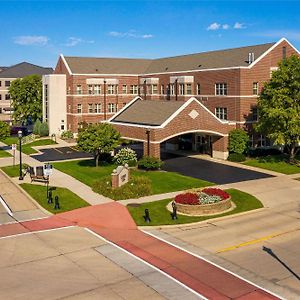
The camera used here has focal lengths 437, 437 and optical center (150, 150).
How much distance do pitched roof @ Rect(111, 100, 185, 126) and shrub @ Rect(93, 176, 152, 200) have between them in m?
10.4

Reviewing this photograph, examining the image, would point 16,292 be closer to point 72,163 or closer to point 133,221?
point 133,221

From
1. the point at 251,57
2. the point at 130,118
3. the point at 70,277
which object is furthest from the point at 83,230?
the point at 251,57

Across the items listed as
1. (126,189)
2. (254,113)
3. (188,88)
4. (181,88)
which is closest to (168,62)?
(181,88)

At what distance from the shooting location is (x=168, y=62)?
67.0m

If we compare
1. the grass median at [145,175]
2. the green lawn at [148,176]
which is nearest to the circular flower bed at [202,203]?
the grass median at [145,175]

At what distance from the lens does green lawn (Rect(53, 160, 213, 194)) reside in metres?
33.6

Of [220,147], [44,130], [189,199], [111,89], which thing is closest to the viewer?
[189,199]

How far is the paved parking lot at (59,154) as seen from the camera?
158 feet

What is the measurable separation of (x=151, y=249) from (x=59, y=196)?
11.9 meters

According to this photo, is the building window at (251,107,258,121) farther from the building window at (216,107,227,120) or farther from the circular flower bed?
the circular flower bed

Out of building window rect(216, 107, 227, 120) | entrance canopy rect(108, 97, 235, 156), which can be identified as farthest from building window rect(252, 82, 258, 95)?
entrance canopy rect(108, 97, 235, 156)

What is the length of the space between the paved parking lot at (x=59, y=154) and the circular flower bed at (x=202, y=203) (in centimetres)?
2370

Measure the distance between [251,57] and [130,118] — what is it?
15475 mm

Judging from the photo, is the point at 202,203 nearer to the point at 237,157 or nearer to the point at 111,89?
the point at 237,157
